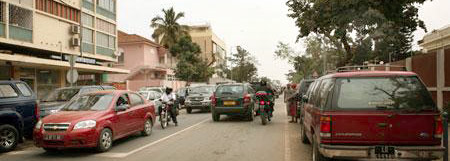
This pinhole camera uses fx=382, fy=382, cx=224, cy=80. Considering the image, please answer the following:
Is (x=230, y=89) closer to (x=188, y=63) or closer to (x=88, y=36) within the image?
(x=88, y=36)

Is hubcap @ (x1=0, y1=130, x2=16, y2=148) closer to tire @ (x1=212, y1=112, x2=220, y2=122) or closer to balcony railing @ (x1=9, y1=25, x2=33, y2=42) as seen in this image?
tire @ (x1=212, y1=112, x2=220, y2=122)

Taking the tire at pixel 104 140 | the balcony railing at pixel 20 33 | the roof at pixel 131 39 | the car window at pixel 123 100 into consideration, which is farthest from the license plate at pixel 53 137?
the roof at pixel 131 39

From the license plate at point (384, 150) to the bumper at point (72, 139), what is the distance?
5.91 m

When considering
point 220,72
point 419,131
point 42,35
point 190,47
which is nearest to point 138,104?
point 419,131

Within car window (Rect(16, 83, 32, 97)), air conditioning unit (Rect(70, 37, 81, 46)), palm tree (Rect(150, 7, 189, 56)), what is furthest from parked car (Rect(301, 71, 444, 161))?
palm tree (Rect(150, 7, 189, 56))

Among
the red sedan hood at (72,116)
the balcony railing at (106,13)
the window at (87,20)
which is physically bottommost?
the red sedan hood at (72,116)

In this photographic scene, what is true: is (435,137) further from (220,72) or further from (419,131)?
(220,72)

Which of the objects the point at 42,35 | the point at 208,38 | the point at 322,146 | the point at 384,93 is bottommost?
the point at 322,146

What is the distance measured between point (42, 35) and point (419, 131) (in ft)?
84.2

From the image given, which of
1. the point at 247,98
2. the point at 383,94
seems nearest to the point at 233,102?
the point at 247,98

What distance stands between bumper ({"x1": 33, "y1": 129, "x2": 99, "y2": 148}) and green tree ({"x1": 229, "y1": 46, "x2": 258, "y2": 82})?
7382 cm

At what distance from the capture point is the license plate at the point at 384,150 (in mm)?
5453

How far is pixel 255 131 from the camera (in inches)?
484

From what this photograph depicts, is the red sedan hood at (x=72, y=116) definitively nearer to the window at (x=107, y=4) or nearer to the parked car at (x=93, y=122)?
the parked car at (x=93, y=122)
